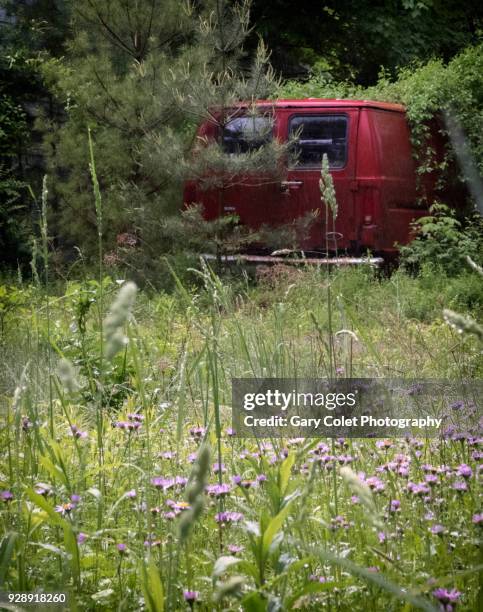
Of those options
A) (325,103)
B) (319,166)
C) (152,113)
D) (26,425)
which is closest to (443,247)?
(319,166)

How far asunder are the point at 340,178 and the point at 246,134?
4.93ft

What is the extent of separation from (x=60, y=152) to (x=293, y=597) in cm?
1163

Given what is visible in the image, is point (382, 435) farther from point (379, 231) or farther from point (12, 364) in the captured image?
point (379, 231)

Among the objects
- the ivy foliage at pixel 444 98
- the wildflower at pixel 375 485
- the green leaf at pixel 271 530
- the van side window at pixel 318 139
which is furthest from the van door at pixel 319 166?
the green leaf at pixel 271 530

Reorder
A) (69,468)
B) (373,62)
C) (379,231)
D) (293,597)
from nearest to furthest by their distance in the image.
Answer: (293,597) → (69,468) → (379,231) → (373,62)

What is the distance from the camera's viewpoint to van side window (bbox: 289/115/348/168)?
387 inches

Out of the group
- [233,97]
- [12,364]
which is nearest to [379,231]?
[233,97]

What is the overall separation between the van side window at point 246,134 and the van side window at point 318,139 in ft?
1.01

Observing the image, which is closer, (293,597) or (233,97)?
(293,597)

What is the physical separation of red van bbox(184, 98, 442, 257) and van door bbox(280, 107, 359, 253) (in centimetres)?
1

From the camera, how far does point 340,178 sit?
9.65 meters

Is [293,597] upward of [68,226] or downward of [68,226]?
downward

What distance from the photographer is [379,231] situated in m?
9.59

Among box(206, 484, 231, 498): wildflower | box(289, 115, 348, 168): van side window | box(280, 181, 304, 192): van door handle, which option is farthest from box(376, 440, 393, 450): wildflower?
box(280, 181, 304, 192): van door handle
